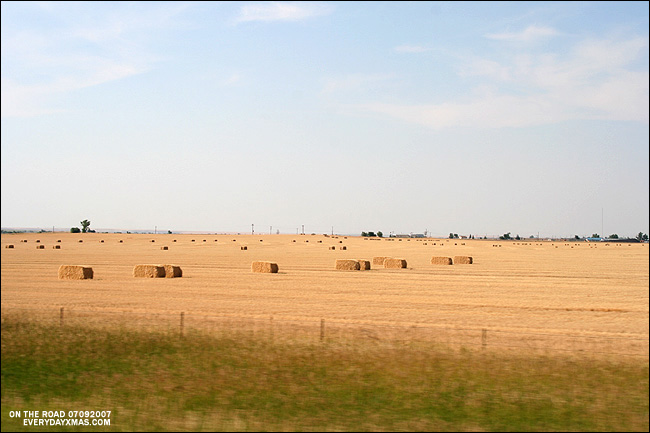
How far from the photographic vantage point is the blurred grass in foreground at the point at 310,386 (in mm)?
15273

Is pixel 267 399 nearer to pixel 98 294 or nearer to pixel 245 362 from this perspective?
pixel 245 362

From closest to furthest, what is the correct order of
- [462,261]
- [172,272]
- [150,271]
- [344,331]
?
[344,331] → [150,271] → [172,272] → [462,261]

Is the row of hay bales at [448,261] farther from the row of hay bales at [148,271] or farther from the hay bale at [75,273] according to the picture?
the hay bale at [75,273]

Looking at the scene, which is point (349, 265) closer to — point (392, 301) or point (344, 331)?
point (392, 301)

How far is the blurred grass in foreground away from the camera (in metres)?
15.3

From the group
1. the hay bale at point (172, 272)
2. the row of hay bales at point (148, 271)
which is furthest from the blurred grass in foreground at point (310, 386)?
the hay bale at point (172, 272)

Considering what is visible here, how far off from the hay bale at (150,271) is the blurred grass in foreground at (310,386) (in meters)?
26.2

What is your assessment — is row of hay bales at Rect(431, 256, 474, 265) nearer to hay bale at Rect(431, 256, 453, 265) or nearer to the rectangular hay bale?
hay bale at Rect(431, 256, 453, 265)

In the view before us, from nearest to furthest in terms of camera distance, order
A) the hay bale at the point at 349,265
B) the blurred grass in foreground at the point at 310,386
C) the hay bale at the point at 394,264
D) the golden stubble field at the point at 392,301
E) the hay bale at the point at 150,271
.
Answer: the blurred grass in foreground at the point at 310,386 → the golden stubble field at the point at 392,301 → the hay bale at the point at 150,271 → the hay bale at the point at 349,265 → the hay bale at the point at 394,264

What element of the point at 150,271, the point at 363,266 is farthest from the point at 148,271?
the point at 363,266

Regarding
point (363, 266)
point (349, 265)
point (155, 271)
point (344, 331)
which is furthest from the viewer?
point (363, 266)

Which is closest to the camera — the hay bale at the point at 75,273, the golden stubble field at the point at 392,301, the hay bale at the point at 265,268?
the golden stubble field at the point at 392,301

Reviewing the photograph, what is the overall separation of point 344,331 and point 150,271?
2835 cm

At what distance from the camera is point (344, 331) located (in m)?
25.3
